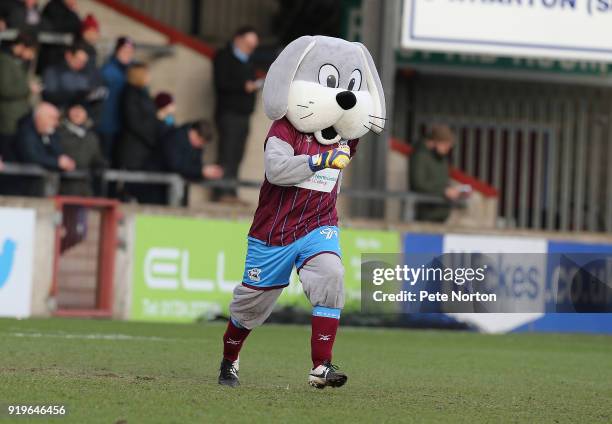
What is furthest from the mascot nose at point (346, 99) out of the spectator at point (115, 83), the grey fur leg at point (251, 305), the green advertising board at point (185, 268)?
the spectator at point (115, 83)

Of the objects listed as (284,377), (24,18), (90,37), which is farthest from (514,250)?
(284,377)

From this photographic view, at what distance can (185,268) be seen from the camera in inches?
634

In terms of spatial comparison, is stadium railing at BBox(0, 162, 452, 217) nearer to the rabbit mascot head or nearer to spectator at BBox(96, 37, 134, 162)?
spectator at BBox(96, 37, 134, 162)

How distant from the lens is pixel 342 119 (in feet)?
28.6

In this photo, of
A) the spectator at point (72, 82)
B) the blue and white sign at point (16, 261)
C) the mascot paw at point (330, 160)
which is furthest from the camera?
the spectator at point (72, 82)

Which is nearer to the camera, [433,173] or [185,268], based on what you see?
[185,268]

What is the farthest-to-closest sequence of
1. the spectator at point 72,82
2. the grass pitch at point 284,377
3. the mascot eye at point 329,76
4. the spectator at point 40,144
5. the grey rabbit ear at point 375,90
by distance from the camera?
the spectator at point 72,82, the spectator at point 40,144, the grey rabbit ear at point 375,90, the mascot eye at point 329,76, the grass pitch at point 284,377

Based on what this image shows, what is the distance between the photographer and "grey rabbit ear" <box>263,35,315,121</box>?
8609 mm

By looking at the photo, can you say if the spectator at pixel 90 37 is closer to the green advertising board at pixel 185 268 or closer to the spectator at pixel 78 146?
the spectator at pixel 78 146

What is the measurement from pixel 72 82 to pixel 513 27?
19.0ft

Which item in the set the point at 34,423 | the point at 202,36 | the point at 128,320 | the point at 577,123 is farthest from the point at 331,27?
the point at 34,423

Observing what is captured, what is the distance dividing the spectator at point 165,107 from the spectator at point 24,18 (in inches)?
63.9

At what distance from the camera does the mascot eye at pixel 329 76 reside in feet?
28.6

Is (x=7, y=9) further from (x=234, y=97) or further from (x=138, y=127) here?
(x=234, y=97)
